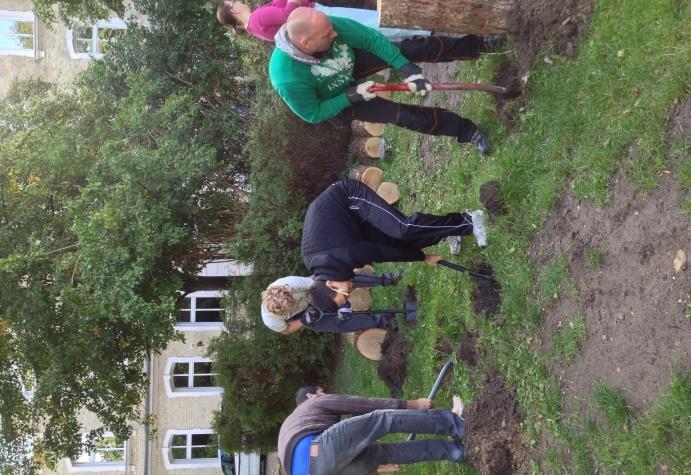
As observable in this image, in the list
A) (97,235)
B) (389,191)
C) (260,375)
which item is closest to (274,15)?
(389,191)

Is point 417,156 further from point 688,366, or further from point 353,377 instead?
point 688,366

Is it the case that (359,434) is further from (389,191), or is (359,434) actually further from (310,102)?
(389,191)

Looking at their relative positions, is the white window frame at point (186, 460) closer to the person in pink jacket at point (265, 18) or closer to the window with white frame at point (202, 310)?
the window with white frame at point (202, 310)

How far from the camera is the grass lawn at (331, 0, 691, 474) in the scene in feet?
10.8

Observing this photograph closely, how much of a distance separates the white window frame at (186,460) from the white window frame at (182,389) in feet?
3.42

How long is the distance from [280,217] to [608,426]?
21.3 ft

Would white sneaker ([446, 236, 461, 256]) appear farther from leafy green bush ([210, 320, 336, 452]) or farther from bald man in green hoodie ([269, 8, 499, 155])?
leafy green bush ([210, 320, 336, 452])

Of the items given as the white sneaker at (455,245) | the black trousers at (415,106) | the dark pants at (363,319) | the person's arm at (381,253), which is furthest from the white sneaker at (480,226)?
the dark pants at (363,319)

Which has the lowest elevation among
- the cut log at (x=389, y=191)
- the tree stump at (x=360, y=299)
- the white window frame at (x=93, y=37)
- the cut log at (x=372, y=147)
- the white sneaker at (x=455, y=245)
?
the tree stump at (x=360, y=299)

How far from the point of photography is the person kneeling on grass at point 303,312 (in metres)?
5.04

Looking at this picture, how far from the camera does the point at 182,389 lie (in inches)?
653

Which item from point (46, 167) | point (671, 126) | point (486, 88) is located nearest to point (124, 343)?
point (46, 167)

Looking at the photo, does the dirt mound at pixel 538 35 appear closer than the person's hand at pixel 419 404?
Yes

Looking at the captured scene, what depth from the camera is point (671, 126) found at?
130 inches
